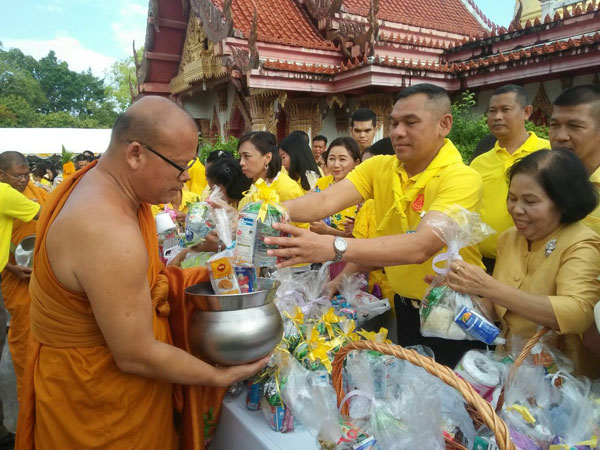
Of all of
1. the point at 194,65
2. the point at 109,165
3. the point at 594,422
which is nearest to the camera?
the point at 594,422

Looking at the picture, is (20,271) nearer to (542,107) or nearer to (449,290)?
(449,290)

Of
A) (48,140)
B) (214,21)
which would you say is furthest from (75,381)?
(48,140)

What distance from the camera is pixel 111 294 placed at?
1211mm

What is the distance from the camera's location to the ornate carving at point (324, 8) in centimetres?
986

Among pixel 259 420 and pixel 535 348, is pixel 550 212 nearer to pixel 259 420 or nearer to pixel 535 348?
pixel 535 348

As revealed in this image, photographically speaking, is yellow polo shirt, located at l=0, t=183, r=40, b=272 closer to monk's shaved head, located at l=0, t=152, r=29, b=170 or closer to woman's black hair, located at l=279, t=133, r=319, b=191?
monk's shaved head, located at l=0, t=152, r=29, b=170

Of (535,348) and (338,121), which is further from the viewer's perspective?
(338,121)

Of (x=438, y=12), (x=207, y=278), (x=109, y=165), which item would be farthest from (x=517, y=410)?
(x=438, y=12)

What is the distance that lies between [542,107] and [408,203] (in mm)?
7536

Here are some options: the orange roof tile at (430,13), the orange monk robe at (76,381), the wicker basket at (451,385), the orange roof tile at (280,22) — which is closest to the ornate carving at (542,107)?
the orange roof tile at (280,22)

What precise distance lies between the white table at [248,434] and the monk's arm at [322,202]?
91cm

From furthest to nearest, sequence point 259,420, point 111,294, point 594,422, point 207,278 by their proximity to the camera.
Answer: point 207,278, point 259,420, point 111,294, point 594,422

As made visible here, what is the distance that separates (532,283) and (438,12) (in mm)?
14096

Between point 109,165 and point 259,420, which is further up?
point 109,165
